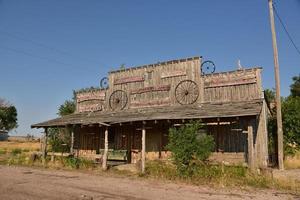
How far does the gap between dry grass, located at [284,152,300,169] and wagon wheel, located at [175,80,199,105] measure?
6858 millimetres

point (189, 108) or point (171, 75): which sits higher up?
point (171, 75)

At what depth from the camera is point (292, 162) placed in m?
21.1

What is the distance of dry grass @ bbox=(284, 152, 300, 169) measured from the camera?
780 inches

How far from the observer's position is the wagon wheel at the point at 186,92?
2086cm

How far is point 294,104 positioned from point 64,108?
25.7 meters

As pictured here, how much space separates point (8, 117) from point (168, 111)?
69.6 meters

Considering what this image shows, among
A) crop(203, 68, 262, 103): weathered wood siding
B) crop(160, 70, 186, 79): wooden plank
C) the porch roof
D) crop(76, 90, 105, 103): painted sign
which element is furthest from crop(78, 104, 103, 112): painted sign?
crop(203, 68, 262, 103): weathered wood siding

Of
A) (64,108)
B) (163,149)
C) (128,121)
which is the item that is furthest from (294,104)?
(64,108)

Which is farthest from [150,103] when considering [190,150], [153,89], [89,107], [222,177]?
[222,177]

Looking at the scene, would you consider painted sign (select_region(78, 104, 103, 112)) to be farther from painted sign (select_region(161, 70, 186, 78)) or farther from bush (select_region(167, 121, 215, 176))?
bush (select_region(167, 121, 215, 176))

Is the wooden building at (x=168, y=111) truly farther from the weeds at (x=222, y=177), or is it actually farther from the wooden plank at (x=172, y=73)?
the weeds at (x=222, y=177)

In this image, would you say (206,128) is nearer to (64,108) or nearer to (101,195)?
(101,195)

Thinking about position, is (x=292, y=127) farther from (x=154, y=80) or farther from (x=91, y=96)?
(x=91, y=96)

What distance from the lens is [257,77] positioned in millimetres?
18594
